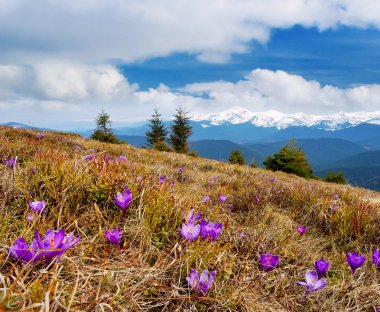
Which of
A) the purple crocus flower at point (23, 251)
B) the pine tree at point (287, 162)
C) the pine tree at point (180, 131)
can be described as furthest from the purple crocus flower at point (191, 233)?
the pine tree at point (180, 131)

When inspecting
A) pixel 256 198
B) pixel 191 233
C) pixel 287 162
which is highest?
pixel 191 233

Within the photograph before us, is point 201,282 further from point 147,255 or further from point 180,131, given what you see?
point 180,131

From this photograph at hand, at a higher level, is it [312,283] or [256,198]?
[256,198]

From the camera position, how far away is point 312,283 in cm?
222

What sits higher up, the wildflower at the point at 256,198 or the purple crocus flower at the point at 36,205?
the purple crocus flower at the point at 36,205

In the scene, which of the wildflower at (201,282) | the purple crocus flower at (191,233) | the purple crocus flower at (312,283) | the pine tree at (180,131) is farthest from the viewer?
the pine tree at (180,131)

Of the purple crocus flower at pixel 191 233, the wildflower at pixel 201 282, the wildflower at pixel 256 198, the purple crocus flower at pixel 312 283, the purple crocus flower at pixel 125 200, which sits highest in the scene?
the purple crocus flower at pixel 125 200

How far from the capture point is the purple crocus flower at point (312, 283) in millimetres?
Answer: 2116

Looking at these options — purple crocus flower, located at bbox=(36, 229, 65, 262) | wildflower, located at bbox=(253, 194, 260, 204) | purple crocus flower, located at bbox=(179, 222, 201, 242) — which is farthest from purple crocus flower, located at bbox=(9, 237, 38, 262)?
wildflower, located at bbox=(253, 194, 260, 204)

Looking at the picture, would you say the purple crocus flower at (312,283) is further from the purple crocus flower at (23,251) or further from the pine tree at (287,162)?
the pine tree at (287,162)

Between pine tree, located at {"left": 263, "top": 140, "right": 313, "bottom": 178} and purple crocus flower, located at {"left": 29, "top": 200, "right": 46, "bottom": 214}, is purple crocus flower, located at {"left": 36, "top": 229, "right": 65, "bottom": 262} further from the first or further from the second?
pine tree, located at {"left": 263, "top": 140, "right": 313, "bottom": 178}

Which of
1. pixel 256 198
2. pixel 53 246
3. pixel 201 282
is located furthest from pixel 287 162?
pixel 53 246

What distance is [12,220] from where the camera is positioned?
2.65 meters

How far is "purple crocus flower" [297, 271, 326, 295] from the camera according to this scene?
6.94ft
